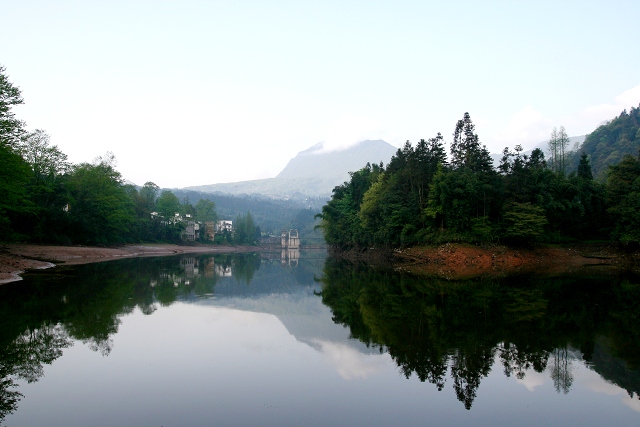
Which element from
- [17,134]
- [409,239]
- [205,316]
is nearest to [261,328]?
[205,316]

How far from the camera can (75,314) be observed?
19969mm

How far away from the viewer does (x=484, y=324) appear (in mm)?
18078

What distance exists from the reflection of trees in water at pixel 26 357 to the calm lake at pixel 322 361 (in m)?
0.05

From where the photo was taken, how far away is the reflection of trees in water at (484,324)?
41.7 ft

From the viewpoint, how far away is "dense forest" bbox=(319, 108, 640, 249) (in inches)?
2142

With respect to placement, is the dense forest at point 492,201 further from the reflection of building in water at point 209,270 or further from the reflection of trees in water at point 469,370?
the reflection of trees in water at point 469,370

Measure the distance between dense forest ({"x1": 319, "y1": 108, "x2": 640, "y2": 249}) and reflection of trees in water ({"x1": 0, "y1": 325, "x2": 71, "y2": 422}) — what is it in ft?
148

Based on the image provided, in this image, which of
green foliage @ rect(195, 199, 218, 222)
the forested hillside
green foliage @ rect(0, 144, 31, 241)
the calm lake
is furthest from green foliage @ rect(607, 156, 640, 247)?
green foliage @ rect(195, 199, 218, 222)

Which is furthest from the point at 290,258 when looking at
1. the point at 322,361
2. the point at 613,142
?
the point at 613,142

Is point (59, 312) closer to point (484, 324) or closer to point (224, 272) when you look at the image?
point (484, 324)

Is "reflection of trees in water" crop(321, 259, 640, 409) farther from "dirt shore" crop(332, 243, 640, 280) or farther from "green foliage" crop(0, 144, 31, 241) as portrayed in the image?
"green foliage" crop(0, 144, 31, 241)

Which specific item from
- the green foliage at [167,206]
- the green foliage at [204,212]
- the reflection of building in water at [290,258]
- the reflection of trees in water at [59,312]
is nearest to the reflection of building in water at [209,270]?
the reflection of trees in water at [59,312]

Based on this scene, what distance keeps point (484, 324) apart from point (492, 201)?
4268cm

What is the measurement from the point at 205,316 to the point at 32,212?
4400 cm
